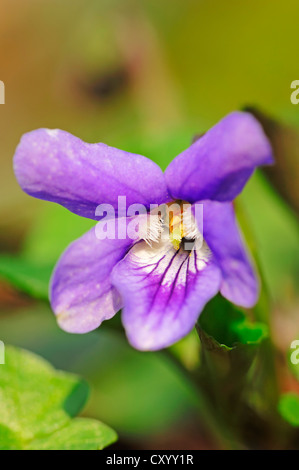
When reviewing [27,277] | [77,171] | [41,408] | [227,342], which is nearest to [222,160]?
[77,171]

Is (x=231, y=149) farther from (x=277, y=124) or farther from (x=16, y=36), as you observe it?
(x=16, y=36)

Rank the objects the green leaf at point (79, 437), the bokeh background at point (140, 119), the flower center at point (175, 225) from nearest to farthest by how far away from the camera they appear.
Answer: the flower center at point (175, 225) < the green leaf at point (79, 437) < the bokeh background at point (140, 119)

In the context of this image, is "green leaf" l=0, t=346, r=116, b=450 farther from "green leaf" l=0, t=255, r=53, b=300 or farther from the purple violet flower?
the purple violet flower

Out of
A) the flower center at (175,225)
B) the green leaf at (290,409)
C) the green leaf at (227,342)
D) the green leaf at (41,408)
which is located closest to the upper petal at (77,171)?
the flower center at (175,225)

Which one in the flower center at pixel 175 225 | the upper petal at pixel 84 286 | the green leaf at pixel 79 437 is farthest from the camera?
the green leaf at pixel 79 437

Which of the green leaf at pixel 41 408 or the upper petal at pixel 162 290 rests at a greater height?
the upper petal at pixel 162 290

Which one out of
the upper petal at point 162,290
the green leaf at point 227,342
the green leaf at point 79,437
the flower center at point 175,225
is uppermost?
the flower center at point 175,225

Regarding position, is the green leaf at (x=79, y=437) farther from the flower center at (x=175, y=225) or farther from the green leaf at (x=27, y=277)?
the flower center at (x=175, y=225)
